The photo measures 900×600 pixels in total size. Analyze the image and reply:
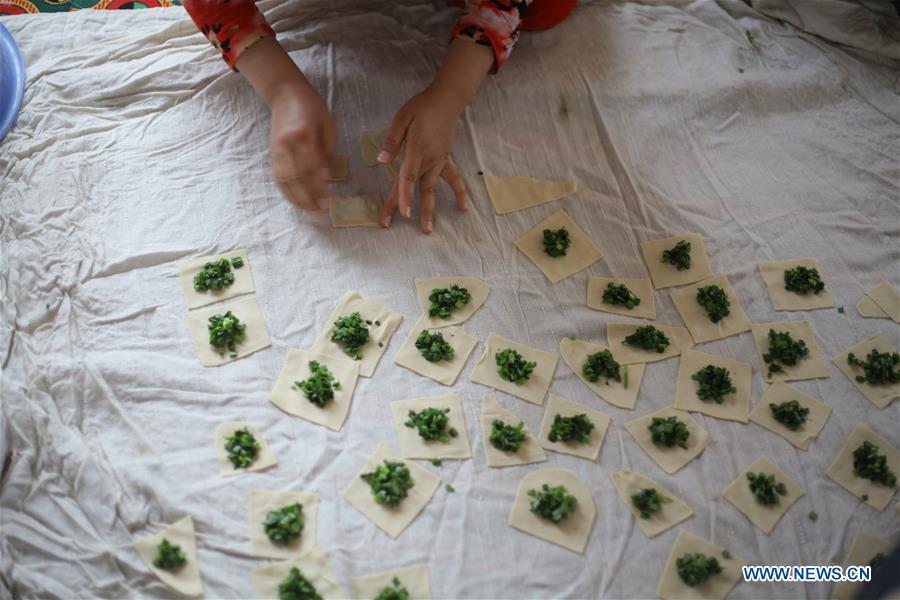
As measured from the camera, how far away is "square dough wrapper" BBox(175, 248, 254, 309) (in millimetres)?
1262

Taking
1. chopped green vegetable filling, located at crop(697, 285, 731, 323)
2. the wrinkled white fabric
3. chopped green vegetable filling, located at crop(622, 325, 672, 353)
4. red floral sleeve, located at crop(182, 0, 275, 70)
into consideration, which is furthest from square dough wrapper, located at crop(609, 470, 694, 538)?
red floral sleeve, located at crop(182, 0, 275, 70)

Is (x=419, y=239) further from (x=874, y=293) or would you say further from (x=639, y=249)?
(x=874, y=293)

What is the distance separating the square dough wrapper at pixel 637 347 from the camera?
125 cm

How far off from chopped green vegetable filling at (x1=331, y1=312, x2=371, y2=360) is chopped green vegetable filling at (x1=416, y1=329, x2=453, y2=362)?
95 millimetres

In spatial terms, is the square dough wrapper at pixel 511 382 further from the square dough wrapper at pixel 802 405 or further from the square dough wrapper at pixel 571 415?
the square dough wrapper at pixel 802 405

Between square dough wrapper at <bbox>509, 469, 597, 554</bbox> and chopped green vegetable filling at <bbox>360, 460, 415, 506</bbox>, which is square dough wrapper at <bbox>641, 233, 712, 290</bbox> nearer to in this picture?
square dough wrapper at <bbox>509, 469, 597, 554</bbox>

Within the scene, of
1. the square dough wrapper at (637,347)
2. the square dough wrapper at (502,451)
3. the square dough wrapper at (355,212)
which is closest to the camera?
the square dough wrapper at (502,451)

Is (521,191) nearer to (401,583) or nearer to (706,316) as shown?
(706,316)

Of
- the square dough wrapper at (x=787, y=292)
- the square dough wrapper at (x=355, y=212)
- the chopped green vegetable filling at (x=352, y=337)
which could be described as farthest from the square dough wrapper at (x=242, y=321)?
the square dough wrapper at (x=787, y=292)

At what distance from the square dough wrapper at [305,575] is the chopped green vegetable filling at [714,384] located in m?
0.67

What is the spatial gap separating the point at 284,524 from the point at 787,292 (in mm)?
988

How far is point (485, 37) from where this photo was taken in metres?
1.39

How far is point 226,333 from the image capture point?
3.97 ft

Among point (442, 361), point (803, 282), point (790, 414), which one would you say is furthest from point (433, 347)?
point (803, 282)
